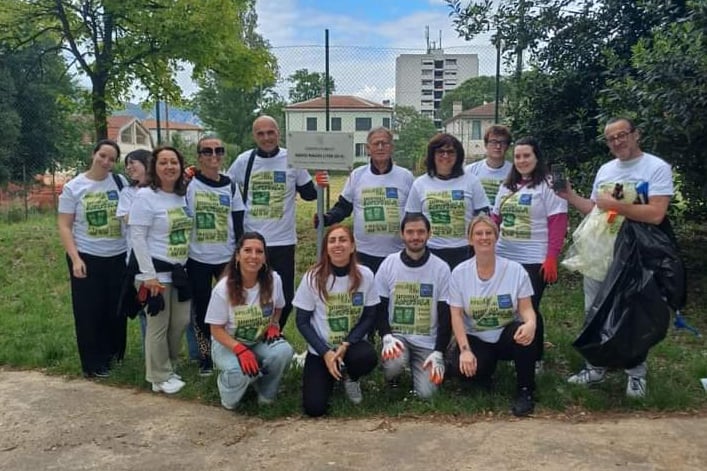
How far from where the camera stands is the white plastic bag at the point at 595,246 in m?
4.54

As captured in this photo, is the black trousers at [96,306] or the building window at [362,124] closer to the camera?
the black trousers at [96,306]

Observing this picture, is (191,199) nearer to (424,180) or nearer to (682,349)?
(424,180)

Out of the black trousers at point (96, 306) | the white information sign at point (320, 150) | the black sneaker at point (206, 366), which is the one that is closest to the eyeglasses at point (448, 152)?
the white information sign at point (320, 150)

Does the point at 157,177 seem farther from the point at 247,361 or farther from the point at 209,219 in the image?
the point at 247,361

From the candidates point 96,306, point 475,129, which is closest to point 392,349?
point 96,306

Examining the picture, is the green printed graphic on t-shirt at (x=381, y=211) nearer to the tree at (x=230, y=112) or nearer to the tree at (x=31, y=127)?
the tree at (x=31, y=127)

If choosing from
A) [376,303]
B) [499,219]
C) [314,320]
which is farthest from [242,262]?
[499,219]

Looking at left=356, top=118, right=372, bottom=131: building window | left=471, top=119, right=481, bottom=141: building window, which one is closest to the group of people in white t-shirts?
left=356, top=118, right=372, bottom=131: building window

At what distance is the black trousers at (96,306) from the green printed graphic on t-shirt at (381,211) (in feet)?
6.39

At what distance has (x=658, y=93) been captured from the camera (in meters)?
5.61

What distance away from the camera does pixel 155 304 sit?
4.73 m

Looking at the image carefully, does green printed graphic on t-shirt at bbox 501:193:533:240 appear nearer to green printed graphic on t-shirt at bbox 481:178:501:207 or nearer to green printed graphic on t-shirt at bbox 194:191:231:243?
green printed graphic on t-shirt at bbox 481:178:501:207

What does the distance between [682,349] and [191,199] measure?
4.25m

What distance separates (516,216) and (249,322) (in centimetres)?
204
